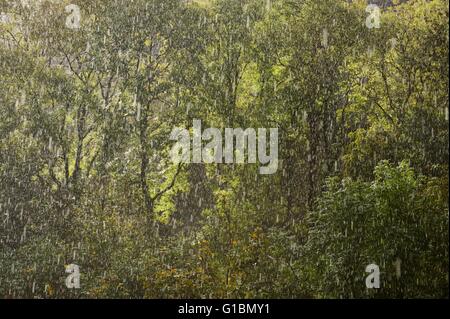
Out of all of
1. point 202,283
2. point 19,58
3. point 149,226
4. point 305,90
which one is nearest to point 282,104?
point 305,90

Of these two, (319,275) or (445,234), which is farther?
(319,275)

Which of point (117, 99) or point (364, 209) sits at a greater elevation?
point (117, 99)

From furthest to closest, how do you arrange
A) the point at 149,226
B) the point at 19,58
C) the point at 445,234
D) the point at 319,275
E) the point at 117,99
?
the point at 117,99 → the point at 19,58 → the point at 149,226 → the point at 319,275 → the point at 445,234

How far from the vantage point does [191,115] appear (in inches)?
961

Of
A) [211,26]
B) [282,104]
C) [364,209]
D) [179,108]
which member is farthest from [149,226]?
[364,209]

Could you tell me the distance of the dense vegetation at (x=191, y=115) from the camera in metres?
18.3

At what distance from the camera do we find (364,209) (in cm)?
1277

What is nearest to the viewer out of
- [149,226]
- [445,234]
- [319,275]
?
[445,234]

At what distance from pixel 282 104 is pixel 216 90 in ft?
10.2

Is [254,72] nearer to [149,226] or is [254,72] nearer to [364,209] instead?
[149,226]

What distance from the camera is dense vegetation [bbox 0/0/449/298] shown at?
18312 mm
